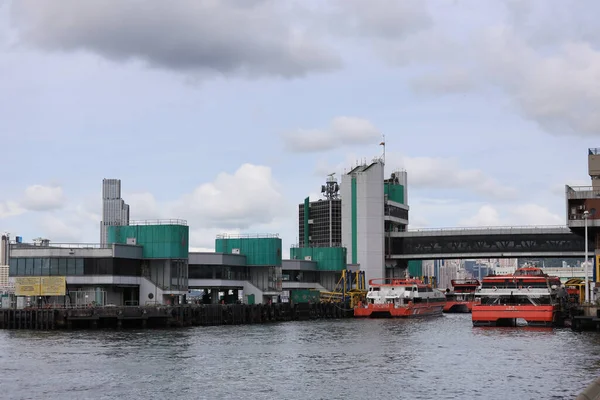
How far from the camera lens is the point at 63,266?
345ft

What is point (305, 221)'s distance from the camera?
635ft

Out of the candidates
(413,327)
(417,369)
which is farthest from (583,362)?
(413,327)

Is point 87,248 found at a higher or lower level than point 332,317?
higher

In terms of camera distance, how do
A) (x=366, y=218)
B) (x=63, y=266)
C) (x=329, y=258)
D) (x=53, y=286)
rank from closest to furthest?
(x=53, y=286) → (x=63, y=266) → (x=329, y=258) → (x=366, y=218)

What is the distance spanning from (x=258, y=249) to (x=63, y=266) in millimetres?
38183

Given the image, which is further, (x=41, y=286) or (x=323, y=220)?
(x=323, y=220)

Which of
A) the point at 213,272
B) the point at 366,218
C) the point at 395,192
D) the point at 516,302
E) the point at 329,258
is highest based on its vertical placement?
the point at 395,192

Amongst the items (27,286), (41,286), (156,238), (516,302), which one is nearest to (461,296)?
(516,302)

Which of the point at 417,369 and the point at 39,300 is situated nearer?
the point at 417,369

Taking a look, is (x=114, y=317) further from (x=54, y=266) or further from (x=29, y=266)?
(x=29, y=266)

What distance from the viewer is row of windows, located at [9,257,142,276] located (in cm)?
10512

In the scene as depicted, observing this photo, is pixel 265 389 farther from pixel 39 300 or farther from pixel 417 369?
pixel 39 300

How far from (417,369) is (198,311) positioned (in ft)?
177

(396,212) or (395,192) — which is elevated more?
(395,192)
